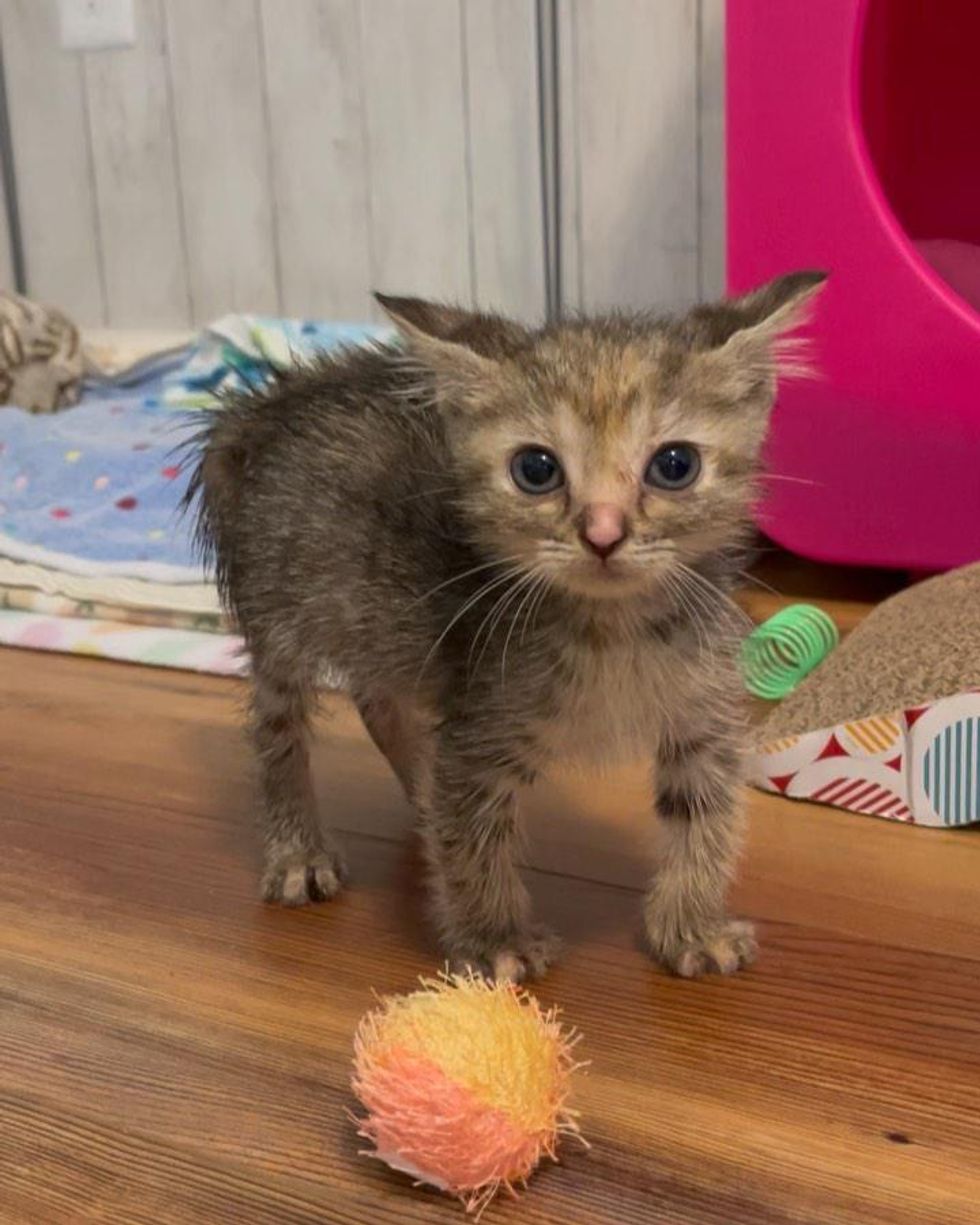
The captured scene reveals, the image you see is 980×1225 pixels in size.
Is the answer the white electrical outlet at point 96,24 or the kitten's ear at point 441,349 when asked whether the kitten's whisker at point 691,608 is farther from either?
the white electrical outlet at point 96,24

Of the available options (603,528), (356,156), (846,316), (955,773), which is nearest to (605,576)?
(603,528)

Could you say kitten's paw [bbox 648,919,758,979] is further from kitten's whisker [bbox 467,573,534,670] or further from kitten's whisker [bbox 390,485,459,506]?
kitten's whisker [bbox 390,485,459,506]

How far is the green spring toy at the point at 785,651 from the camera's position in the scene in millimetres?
2061

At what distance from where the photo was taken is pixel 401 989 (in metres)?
1.39

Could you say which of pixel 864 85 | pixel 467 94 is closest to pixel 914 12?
pixel 864 85

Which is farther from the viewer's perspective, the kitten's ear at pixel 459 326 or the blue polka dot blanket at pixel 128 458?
the blue polka dot blanket at pixel 128 458

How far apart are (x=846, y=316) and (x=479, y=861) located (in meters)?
1.28

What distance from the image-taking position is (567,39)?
314 centimetres

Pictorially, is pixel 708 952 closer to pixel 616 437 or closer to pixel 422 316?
pixel 616 437

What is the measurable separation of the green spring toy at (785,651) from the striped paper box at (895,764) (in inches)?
10.6

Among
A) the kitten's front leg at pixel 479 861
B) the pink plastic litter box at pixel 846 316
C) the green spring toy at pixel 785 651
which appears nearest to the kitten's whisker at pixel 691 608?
the kitten's front leg at pixel 479 861

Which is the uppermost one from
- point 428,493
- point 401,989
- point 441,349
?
point 441,349

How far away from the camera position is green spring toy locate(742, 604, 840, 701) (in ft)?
6.76

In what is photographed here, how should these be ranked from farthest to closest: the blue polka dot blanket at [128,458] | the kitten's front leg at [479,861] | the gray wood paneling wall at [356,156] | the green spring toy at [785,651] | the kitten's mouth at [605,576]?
the gray wood paneling wall at [356,156], the blue polka dot blanket at [128,458], the green spring toy at [785,651], the kitten's front leg at [479,861], the kitten's mouth at [605,576]
